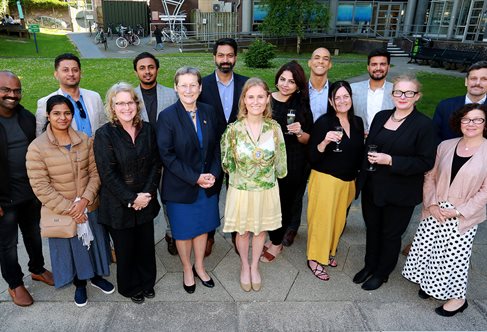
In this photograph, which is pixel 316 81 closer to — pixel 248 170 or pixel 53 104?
pixel 248 170

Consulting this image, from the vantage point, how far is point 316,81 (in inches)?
170

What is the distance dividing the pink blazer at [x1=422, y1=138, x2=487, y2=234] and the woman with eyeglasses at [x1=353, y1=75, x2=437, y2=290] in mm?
148

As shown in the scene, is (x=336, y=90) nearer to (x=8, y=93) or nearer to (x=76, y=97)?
(x=76, y=97)

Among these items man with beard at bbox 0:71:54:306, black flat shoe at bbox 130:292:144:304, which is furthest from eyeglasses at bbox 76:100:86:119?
black flat shoe at bbox 130:292:144:304

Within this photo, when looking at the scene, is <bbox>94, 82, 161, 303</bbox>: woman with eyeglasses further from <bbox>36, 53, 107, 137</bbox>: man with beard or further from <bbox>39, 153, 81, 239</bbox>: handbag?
<bbox>36, 53, 107, 137</bbox>: man with beard

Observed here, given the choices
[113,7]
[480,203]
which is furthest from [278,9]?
[480,203]

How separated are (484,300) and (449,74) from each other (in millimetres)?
17180

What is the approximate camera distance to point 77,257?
354 centimetres

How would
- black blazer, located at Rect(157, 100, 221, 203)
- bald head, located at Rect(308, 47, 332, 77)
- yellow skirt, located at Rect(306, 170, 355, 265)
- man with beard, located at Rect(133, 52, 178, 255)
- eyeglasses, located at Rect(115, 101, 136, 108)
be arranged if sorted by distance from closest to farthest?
eyeglasses, located at Rect(115, 101, 136, 108), black blazer, located at Rect(157, 100, 221, 203), yellow skirt, located at Rect(306, 170, 355, 265), man with beard, located at Rect(133, 52, 178, 255), bald head, located at Rect(308, 47, 332, 77)

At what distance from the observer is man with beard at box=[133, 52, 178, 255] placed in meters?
3.99

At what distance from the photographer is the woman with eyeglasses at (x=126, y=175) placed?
318cm

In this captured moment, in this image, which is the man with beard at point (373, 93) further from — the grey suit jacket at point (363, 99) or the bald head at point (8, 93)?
the bald head at point (8, 93)

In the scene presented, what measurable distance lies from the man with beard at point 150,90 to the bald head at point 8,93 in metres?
1.18

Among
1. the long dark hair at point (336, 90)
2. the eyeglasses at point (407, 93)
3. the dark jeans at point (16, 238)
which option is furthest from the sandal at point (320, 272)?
the dark jeans at point (16, 238)
